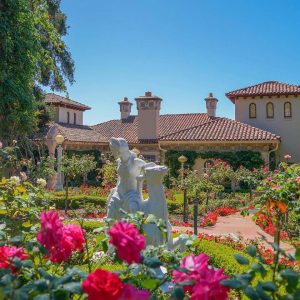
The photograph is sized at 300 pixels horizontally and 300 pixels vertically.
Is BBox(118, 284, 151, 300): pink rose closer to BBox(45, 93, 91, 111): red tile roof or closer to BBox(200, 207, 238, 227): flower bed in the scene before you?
BBox(200, 207, 238, 227): flower bed

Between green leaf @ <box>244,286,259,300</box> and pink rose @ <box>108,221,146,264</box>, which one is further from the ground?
pink rose @ <box>108,221,146,264</box>

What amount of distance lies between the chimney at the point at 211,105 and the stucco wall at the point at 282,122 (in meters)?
4.38

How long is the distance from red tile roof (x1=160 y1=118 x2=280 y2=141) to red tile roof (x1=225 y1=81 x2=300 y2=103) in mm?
2530

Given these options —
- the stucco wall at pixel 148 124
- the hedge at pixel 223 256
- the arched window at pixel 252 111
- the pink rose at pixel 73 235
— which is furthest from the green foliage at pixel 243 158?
the pink rose at pixel 73 235

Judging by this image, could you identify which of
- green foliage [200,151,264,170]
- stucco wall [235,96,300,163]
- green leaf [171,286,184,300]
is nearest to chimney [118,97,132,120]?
stucco wall [235,96,300,163]

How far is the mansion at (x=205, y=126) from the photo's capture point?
25.5 meters

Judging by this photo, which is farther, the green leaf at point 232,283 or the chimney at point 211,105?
the chimney at point 211,105

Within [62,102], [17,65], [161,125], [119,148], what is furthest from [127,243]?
[161,125]

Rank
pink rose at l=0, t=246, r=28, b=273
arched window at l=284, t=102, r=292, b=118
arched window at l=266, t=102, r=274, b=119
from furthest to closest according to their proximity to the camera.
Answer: arched window at l=266, t=102, r=274, b=119 → arched window at l=284, t=102, r=292, b=118 → pink rose at l=0, t=246, r=28, b=273

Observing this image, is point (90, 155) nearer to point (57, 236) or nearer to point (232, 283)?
point (57, 236)

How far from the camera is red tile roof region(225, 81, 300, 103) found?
28359 mm

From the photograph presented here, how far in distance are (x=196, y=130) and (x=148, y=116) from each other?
602cm

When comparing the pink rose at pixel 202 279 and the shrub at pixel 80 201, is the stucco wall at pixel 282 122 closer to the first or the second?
the shrub at pixel 80 201

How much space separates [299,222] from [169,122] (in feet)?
80.4
